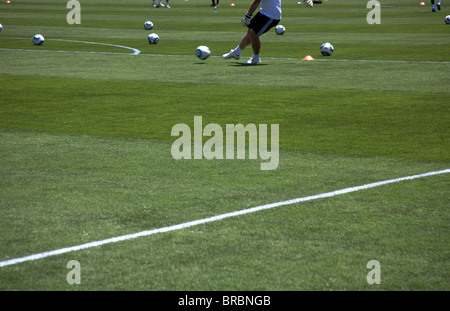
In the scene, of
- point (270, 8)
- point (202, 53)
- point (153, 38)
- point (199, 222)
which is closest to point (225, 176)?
point (199, 222)

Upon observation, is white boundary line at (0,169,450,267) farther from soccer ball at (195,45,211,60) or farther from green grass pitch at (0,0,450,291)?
soccer ball at (195,45,211,60)

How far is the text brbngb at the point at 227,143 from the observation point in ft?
28.5

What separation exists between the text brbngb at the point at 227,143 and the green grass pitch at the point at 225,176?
160mm

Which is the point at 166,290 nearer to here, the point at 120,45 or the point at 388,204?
the point at 388,204

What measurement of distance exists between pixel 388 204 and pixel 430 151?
2.37 meters

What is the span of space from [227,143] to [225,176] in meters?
1.71

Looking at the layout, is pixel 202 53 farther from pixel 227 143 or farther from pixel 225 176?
pixel 225 176

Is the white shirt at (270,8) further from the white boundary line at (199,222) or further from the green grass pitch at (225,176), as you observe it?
the white boundary line at (199,222)

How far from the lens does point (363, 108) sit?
1184cm

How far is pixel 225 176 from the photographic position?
25.3 ft

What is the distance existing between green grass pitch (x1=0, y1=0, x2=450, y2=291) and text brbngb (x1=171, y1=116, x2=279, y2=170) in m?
0.16

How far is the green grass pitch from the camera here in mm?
5145

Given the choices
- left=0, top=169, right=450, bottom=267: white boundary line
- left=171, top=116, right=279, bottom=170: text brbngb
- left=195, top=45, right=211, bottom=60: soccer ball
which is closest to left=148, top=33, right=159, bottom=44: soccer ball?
left=195, top=45, right=211, bottom=60: soccer ball

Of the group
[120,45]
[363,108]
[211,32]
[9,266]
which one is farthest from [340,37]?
[9,266]
